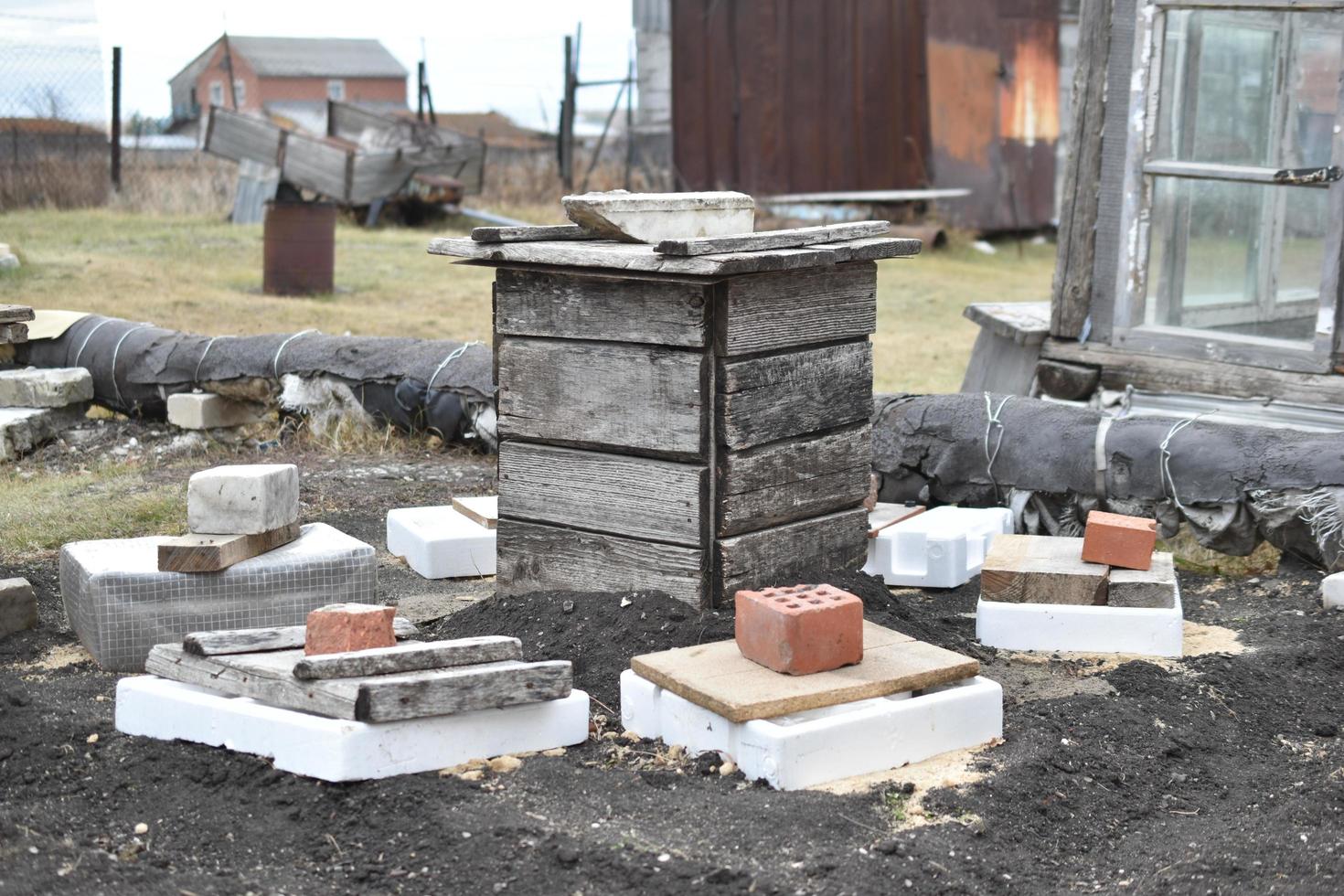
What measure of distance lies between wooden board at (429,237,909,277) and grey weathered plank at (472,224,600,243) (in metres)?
0.03

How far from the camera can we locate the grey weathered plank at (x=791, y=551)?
397 cm

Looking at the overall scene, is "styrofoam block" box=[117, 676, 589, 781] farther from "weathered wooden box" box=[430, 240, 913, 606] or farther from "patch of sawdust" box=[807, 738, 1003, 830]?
"weathered wooden box" box=[430, 240, 913, 606]

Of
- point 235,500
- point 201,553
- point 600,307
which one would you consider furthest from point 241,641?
point 600,307

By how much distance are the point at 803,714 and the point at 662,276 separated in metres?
1.23

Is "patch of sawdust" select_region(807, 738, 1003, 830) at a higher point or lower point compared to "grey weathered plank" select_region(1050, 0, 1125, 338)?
lower

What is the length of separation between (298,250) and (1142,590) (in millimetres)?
8299

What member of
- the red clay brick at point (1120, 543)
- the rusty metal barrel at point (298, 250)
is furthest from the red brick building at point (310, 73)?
the red clay brick at point (1120, 543)

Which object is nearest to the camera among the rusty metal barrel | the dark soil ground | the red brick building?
the dark soil ground

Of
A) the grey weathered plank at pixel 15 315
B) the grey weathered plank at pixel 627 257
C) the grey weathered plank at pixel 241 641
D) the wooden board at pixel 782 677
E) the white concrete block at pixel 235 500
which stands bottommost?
the wooden board at pixel 782 677

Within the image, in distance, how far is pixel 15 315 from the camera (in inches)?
253

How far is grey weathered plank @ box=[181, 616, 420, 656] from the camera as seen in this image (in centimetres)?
339

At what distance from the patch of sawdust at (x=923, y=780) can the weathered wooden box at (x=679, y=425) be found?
897 mm

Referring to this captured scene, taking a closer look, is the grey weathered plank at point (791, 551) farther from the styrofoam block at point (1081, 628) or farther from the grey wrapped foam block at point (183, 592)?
the grey wrapped foam block at point (183, 592)

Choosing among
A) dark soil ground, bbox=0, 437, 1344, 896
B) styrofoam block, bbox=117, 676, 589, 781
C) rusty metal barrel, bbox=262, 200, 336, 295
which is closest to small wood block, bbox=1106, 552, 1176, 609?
dark soil ground, bbox=0, 437, 1344, 896
